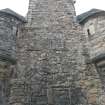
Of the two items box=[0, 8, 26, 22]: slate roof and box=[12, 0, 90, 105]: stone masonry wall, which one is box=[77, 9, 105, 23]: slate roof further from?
box=[0, 8, 26, 22]: slate roof

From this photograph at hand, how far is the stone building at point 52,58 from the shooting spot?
5250mm

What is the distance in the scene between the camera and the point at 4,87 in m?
5.21

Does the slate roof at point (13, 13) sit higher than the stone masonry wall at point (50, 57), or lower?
higher

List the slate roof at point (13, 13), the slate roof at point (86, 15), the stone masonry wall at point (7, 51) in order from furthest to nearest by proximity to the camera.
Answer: the slate roof at point (86, 15) → the slate roof at point (13, 13) → the stone masonry wall at point (7, 51)

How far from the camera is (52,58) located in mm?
5984

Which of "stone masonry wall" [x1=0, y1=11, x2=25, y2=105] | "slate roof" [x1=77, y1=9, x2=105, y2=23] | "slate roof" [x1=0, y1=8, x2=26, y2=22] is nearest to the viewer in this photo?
"stone masonry wall" [x1=0, y1=11, x2=25, y2=105]

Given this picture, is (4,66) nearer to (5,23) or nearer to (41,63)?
(41,63)

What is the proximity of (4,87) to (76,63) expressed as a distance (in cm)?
188

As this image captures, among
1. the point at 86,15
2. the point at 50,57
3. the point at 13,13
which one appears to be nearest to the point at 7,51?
the point at 50,57

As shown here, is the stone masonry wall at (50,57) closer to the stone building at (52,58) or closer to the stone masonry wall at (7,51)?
the stone building at (52,58)

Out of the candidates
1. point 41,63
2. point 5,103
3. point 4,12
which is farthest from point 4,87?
point 4,12

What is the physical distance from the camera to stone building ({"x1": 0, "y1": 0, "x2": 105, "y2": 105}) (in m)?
5.25

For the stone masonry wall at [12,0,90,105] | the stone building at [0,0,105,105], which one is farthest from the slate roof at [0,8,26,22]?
the stone masonry wall at [12,0,90,105]

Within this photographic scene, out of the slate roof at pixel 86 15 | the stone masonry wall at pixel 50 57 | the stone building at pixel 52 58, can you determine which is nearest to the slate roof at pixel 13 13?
the stone building at pixel 52 58
